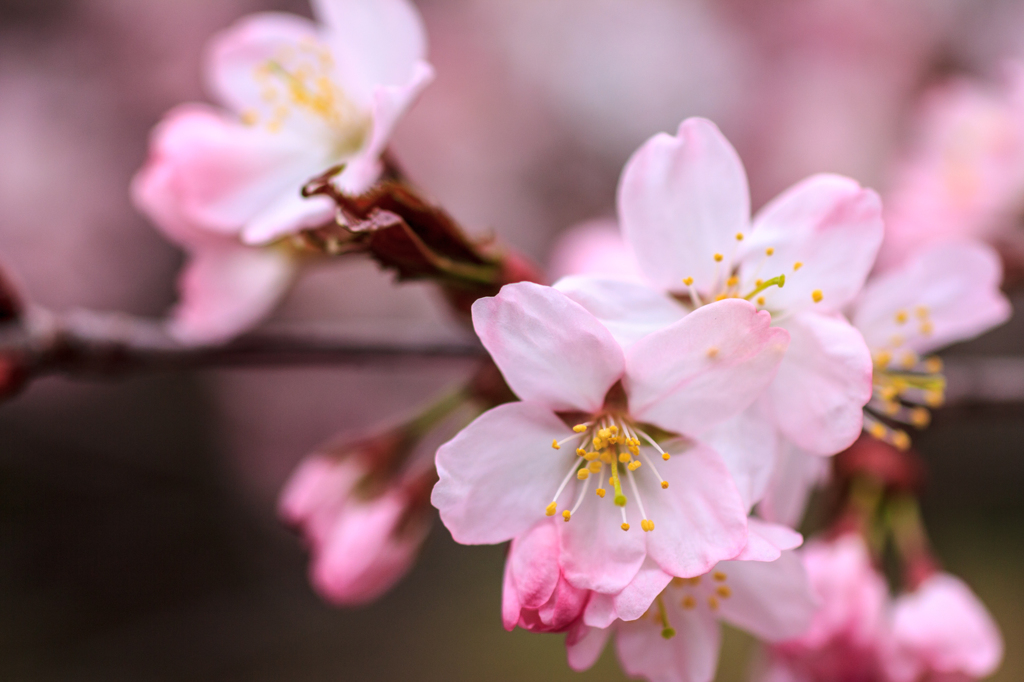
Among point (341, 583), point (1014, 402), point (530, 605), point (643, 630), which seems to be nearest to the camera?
point (530, 605)

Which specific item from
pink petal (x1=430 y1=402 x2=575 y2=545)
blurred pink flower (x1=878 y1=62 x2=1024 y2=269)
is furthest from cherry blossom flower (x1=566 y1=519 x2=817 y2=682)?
blurred pink flower (x1=878 y1=62 x2=1024 y2=269)

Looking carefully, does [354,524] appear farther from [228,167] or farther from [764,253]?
[764,253]

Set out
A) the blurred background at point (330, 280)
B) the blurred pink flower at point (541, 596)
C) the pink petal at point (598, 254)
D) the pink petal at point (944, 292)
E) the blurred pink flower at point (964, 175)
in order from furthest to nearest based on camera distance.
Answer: the blurred background at point (330, 280)
the blurred pink flower at point (964, 175)
the pink petal at point (598, 254)
the pink petal at point (944, 292)
the blurred pink flower at point (541, 596)

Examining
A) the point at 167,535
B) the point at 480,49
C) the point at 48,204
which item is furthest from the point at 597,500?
the point at 480,49

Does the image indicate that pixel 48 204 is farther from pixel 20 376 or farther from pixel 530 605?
pixel 530 605

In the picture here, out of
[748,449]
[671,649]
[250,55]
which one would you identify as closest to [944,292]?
[748,449]

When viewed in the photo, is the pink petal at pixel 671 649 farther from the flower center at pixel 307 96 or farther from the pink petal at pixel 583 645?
the flower center at pixel 307 96

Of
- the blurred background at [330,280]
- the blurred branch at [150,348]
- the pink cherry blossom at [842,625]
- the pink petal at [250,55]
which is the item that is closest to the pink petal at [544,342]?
the blurred branch at [150,348]
